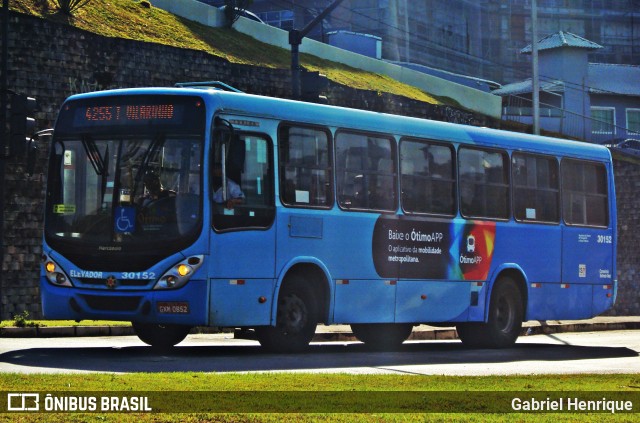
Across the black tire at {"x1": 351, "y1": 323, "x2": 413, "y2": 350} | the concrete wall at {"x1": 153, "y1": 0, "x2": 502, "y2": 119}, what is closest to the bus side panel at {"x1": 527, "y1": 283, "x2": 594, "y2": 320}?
the black tire at {"x1": 351, "y1": 323, "x2": 413, "y2": 350}

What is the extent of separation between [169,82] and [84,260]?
54.9 ft

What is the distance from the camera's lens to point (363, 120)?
18828 mm

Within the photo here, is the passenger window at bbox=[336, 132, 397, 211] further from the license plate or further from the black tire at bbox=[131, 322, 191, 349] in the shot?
the license plate

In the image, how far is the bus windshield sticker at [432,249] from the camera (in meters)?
19.0

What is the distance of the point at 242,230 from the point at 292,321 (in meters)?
1.52

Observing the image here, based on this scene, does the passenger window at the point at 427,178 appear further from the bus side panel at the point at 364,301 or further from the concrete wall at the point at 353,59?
the concrete wall at the point at 353,59

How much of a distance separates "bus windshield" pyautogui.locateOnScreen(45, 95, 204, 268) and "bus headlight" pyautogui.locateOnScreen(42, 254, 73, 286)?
9.2 inches

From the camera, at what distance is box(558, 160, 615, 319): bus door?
22766mm

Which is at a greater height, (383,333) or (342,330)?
(383,333)

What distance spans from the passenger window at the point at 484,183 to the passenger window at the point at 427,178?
313 mm

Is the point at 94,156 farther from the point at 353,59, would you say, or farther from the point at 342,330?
the point at 353,59

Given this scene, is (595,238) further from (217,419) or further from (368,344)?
(217,419)

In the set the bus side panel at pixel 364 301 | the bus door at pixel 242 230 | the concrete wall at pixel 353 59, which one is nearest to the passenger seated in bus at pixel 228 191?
the bus door at pixel 242 230

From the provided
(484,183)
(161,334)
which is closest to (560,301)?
(484,183)
